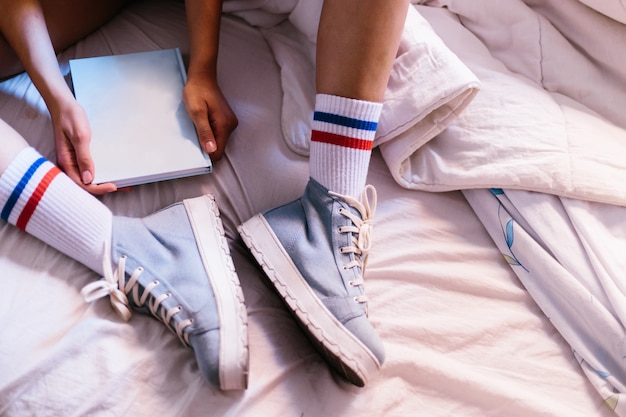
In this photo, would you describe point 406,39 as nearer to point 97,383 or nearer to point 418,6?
point 418,6

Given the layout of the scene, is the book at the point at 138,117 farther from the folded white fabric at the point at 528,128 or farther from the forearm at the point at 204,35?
the folded white fabric at the point at 528,128

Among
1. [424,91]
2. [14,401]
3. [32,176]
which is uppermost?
[424,91]

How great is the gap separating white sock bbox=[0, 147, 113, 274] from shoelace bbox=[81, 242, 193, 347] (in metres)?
0.03

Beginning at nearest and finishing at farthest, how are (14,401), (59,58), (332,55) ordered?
(14,401), (332,55), (59,58)

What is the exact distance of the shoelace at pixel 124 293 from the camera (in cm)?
58

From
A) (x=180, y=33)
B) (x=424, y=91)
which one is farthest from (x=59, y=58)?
(x=424, y=91)

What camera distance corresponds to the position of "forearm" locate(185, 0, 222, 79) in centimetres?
75

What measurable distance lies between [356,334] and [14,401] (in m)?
0.37

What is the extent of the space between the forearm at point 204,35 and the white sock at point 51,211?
251mm

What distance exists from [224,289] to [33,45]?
45cm

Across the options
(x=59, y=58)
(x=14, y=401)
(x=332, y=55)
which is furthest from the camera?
(x=59, y=58)

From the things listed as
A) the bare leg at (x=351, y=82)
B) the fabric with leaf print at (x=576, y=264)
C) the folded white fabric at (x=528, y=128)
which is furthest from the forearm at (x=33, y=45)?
the fabric with leaf print at (x=576, y=264)

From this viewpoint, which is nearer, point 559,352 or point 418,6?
point 559,352

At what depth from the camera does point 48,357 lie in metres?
0.55
